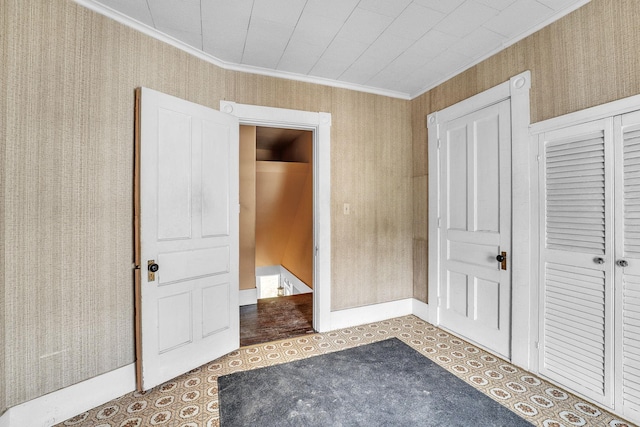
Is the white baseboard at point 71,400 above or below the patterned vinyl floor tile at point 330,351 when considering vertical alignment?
above

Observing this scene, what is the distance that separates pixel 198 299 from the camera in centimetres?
241

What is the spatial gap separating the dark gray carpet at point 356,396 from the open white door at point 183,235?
1.50 ft

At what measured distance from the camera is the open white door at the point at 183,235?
210cm

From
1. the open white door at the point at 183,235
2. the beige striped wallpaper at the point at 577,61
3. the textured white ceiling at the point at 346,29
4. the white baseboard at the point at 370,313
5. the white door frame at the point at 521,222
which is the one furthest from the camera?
the white baseboard at the point at 370,313

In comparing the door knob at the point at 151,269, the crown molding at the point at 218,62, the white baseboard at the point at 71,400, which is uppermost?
the crown molding at the point at 218,62

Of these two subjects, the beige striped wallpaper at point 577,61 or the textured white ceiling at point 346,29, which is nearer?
the beige striped wallpaper at point 577,61

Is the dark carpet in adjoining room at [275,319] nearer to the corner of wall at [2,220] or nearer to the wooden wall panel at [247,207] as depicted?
the wooden wall panel at [247,207]

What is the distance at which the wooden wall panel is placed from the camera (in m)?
4.06

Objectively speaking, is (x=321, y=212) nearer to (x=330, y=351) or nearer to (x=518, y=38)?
(x=330, y=351)

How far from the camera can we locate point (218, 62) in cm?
267

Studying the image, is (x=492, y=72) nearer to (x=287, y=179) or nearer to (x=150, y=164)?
(x=150, y=164)

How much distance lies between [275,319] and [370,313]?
1.13m

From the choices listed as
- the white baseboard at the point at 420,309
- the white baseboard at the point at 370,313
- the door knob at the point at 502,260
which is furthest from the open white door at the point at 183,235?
the door knob at the point at 502,260

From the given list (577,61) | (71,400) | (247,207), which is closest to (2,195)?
(71,400)
